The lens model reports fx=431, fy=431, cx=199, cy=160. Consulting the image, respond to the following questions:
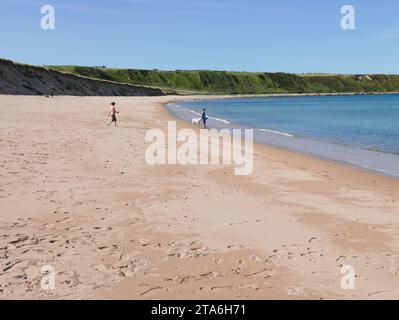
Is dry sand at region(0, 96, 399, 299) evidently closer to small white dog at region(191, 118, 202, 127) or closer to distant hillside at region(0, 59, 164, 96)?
small white dog at region(191, 118, 202, 127)

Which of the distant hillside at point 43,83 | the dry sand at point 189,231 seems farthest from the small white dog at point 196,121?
the distant hillside at point 43,83

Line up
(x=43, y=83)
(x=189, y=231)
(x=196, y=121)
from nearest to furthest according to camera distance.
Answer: (x=189, y=231)
(x=196, y=121)
(x=43, y=83)

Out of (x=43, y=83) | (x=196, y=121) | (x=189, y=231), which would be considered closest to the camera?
(x=189, y=231)

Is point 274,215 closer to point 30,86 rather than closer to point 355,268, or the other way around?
point 355,268

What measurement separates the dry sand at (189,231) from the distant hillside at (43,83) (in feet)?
198

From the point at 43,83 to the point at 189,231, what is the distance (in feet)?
265

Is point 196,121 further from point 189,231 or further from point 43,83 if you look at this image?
point 43,83

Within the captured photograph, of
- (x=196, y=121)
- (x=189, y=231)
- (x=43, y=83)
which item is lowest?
(x=189, y=231)

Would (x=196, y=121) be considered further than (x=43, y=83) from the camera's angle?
No

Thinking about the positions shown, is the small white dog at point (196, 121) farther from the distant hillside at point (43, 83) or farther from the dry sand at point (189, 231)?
the distant hillside at point (43, 83)

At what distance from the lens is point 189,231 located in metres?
7.97

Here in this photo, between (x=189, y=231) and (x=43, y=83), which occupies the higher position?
(x=43, y=83)

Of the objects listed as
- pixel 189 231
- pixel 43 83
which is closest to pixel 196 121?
pixel 189 231

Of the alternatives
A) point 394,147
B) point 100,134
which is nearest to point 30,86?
point 100,134
